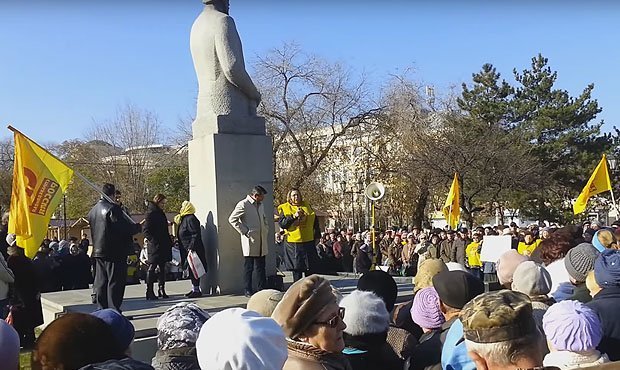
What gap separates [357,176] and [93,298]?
105ft

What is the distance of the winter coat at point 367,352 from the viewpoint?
365cm

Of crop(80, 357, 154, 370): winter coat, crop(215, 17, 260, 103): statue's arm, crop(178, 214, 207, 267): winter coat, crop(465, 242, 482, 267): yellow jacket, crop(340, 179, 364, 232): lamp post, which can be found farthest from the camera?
crop(340, 179, 364, 232): lamp post

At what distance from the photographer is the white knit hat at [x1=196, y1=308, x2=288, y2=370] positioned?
2391 mm

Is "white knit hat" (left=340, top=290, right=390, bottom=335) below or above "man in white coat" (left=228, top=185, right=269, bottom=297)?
below

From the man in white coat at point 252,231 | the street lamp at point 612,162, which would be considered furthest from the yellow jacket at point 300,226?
the street lamp at point 612,162

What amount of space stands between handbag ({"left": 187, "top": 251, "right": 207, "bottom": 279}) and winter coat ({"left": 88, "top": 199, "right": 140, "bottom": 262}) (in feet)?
4.41

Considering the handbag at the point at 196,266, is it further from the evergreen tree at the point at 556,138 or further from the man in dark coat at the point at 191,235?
the evergreen tree at the point at 556,138

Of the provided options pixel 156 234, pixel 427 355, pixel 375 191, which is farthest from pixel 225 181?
pixel 375 191

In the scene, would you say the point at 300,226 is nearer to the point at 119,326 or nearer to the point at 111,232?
the point at 111,232

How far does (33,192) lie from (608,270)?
22.5ft

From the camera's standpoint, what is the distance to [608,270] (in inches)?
166

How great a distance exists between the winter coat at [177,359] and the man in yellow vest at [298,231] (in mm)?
6818

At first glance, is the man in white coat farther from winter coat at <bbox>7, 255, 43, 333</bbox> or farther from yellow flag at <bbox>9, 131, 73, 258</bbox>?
winter coat at <bbox>7, 255, 43, 333</bbox>

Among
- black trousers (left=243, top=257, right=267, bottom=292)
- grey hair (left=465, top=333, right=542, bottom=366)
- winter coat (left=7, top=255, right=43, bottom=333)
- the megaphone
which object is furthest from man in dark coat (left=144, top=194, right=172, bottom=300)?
the megaphone
